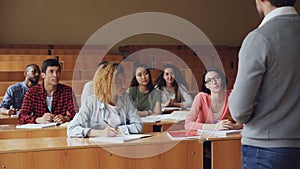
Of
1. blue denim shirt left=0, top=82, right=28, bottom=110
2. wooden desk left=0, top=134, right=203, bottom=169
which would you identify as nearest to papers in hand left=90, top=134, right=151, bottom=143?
wooden desk left=0, top=134, right=203, bottom=169

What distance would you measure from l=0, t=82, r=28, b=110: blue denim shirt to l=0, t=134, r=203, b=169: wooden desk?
2005 millimetres

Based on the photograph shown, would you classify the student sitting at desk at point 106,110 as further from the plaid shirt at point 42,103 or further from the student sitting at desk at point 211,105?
the plaid shirt at point 42,103

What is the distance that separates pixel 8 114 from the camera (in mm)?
4211

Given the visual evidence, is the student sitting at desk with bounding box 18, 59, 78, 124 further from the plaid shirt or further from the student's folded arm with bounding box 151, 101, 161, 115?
the student's folded arm with bounding box 151, 101, 161, 115

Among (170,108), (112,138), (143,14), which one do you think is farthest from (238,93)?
(143,14)

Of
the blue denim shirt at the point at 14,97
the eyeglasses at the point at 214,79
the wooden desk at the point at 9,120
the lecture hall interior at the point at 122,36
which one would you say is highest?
the lecture hall interior at the point at 122,36

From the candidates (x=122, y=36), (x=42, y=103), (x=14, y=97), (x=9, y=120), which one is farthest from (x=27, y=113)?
(x=122, y=36)

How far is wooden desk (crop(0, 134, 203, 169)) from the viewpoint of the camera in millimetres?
2398

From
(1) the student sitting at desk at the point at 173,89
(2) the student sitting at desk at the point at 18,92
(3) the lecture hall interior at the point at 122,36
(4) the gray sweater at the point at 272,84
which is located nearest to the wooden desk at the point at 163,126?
(3) the lecture hall interior at the point at 122,36

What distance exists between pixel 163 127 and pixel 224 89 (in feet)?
1.85

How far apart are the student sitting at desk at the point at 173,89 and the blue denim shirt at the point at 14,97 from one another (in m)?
1.43

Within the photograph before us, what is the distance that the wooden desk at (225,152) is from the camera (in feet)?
8.91

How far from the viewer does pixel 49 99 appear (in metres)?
3.85

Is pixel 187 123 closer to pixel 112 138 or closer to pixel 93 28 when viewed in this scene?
pixel 112 138
